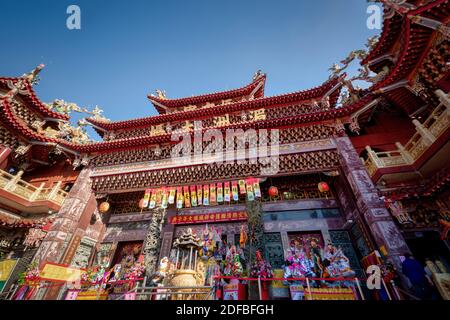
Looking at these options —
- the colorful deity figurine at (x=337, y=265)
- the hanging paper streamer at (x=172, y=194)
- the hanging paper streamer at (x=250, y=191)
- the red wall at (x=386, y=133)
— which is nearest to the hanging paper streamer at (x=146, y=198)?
the hanging paper streamer at (x=172, y=194)

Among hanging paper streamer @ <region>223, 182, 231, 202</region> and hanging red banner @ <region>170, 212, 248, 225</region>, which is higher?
hanging paper streamer @ <region>223, 182, 231, 202</region>

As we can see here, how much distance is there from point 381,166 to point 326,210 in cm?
289

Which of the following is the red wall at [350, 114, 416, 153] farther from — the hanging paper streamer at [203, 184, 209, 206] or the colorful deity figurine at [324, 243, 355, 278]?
the hanging paper streamer at [203, 184, 209, 206]

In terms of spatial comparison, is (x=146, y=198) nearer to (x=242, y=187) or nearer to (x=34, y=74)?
(x=242, y=187)

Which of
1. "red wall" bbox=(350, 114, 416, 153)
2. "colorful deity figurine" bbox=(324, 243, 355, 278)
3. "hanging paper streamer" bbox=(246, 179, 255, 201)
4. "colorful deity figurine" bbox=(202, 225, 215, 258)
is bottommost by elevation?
"colorful deity figurine" bbox=(324, 243, 355, 278)

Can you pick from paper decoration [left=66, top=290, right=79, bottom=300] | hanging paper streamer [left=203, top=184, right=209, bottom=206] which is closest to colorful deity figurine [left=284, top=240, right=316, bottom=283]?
hanging paper streamer [left=203, top=184, right=209, bottom=206]

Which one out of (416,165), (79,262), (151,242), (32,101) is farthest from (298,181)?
(32,101)

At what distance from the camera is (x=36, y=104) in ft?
38.0

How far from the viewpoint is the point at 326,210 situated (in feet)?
30.0

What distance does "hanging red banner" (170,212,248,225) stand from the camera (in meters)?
9.64

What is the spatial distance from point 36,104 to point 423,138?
59.9 feet

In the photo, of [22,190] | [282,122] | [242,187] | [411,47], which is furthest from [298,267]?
[22,190]

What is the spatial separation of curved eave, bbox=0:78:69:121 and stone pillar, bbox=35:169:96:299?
4920 millimetres
